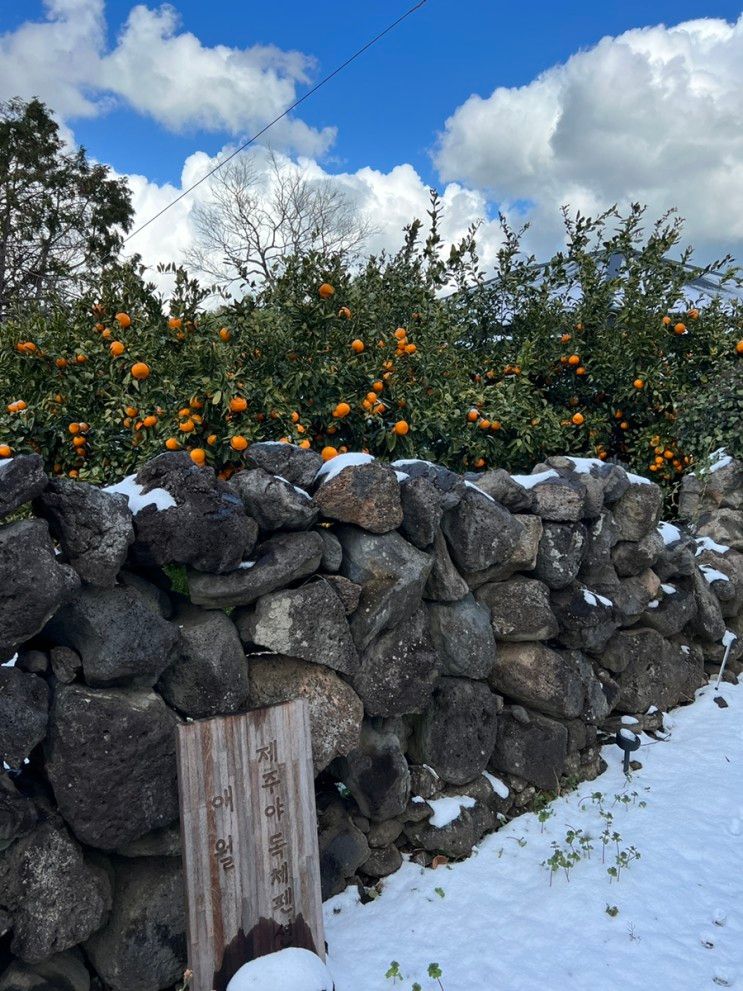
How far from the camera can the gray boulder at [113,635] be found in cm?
249

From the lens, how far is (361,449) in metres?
4.98

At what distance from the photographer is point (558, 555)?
4.20 m

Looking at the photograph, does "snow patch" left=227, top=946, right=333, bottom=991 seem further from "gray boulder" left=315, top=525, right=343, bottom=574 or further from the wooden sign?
"gray boulder" left=315, top=525, right=343, bottom=574

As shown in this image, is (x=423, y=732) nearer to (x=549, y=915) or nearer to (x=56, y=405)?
(x=549, y=915)

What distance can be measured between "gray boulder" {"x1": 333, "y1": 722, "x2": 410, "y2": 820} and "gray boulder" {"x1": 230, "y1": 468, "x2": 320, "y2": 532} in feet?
3.57

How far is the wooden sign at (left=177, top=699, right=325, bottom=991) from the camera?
237 cm

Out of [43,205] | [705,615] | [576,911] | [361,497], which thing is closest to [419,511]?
[361,497]

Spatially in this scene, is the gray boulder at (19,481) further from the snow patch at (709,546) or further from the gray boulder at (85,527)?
the snow patch at (709,546)

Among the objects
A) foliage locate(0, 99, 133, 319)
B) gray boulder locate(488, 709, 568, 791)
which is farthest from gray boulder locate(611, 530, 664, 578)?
foliage locate(0, 99, 133, 319)

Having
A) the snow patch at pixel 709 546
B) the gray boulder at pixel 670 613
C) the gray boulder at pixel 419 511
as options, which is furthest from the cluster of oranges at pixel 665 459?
the gray boulder at pixel 419 511

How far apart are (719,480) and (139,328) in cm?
517

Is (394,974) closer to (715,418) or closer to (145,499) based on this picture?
(145,499)

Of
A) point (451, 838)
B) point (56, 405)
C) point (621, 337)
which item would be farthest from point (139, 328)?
point (621, 337)

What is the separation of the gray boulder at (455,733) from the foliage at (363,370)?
1.77 m
